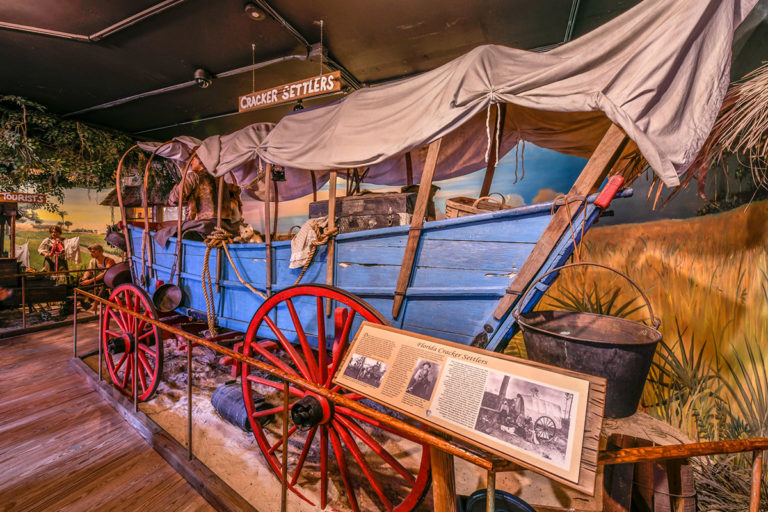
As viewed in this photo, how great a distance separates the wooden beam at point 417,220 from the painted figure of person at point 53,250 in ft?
27.5

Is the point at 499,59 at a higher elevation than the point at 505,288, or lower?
higher

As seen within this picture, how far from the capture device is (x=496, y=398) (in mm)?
873

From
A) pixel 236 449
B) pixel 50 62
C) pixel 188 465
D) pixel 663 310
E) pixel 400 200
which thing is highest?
pixel 50 62

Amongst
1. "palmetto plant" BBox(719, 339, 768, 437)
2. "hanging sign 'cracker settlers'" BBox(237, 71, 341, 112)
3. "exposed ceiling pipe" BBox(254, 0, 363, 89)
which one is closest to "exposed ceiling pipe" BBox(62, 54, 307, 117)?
"exposed ceiling pipe" BBox(254, 0, 363, 89)

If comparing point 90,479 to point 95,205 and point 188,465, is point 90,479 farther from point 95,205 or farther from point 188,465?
point 95,205

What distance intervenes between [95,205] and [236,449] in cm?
895

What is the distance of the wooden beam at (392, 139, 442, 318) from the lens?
1.94 m

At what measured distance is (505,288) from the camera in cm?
173

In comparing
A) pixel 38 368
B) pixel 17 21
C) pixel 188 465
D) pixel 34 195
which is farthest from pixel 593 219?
pixel 34 195

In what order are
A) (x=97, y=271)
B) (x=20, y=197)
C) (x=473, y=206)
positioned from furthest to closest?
(x=97, y=271) < (x=20, y=197) < (x=473, y=206)

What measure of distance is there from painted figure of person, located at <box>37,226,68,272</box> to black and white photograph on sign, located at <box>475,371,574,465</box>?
9224 mm

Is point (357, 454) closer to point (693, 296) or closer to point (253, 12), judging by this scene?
point (693, 296)

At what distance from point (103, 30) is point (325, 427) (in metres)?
5.16

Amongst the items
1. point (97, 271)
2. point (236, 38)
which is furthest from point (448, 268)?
point (97, 271)
